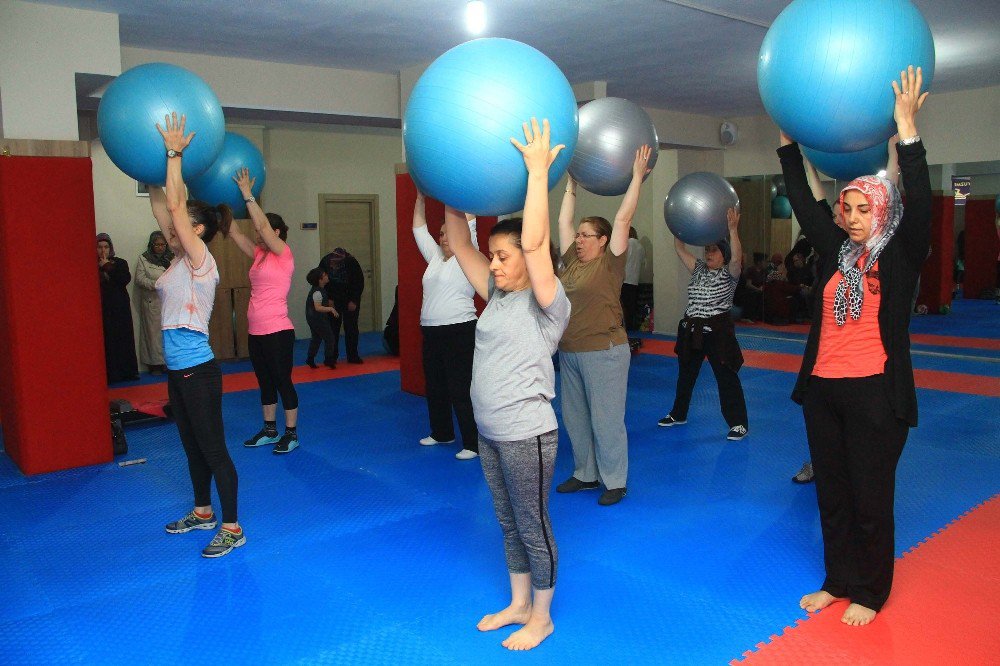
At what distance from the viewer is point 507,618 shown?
271 centimetres

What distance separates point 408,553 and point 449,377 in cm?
161

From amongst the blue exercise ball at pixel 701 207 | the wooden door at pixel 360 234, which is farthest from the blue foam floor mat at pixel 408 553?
the wooden door at pixel 360 234

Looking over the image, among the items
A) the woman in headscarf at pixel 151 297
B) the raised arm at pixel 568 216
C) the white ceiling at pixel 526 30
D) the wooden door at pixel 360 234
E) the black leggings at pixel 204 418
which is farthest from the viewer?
the wooden door at pixel 360 234

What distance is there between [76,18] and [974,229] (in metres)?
13.4

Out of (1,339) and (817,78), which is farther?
(1,339)

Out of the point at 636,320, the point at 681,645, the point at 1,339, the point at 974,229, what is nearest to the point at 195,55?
the point at 1,339

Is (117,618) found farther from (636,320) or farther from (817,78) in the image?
(636,320)

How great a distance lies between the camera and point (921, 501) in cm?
394

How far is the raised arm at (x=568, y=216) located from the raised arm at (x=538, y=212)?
1.04 metres

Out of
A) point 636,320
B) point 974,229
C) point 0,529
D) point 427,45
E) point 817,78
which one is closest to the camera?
point 817,78

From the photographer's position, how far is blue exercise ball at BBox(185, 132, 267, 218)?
3992 mm

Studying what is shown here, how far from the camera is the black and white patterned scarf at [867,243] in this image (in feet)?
8.32

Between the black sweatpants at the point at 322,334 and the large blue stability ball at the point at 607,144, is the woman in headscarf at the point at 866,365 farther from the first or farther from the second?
the black sweatpants at the point at 322,334

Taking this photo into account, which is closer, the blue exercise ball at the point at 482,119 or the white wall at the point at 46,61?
the blue exercise ball at the point at 482,119
